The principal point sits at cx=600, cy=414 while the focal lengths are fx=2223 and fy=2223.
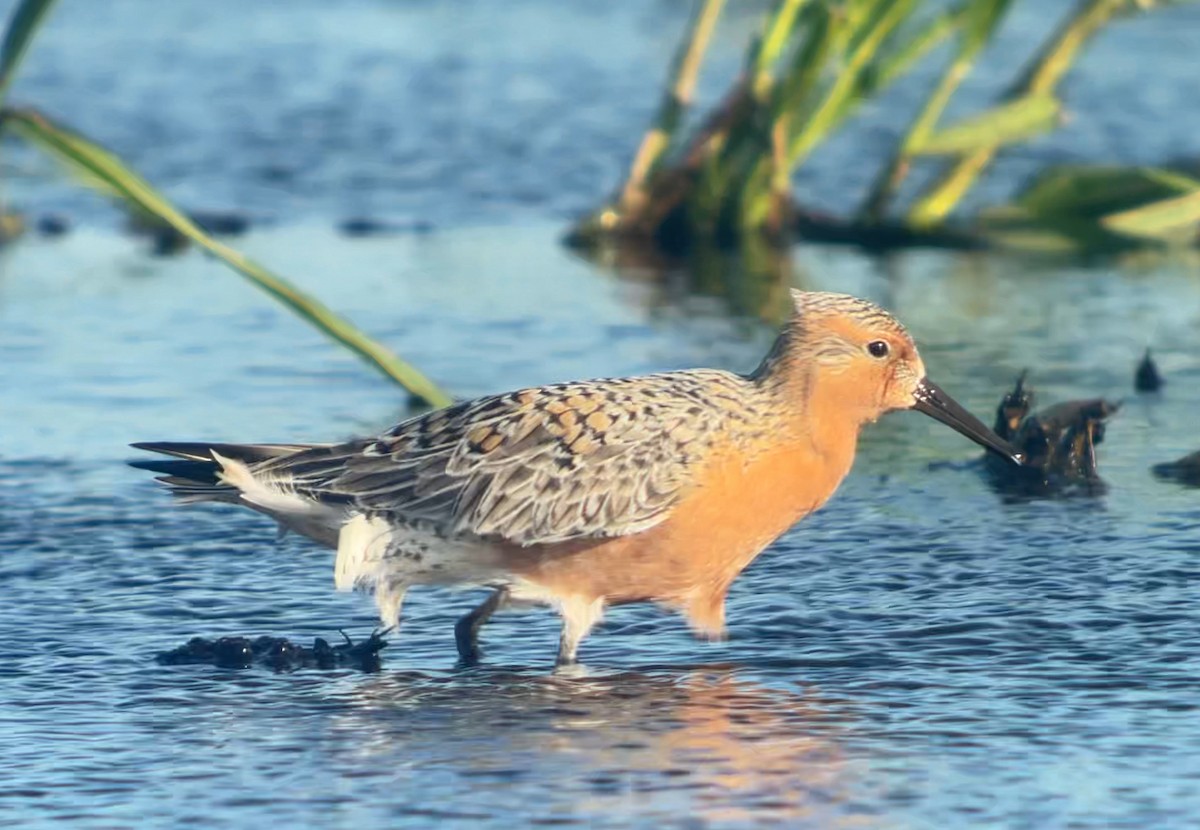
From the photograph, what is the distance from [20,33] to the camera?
8094 millimetres

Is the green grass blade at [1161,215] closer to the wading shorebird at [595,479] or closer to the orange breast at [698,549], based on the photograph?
the wading shorebird at [595,479]

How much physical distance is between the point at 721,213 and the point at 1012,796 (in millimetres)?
7148

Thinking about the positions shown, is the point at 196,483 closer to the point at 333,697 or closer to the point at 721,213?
the point at 333,697

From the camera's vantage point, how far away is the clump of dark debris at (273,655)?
6.35 meters

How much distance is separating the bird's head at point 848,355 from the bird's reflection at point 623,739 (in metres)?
0.94

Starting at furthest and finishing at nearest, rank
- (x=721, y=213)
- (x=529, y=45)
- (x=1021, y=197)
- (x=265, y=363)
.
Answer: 1. (x=529, y=45)
2. (x=721, y=213)
3. (x=1021, y=197)
4. (x=265, y=363)

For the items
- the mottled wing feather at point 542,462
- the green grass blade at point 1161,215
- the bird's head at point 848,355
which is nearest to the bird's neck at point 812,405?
the bird's head at point 848,355

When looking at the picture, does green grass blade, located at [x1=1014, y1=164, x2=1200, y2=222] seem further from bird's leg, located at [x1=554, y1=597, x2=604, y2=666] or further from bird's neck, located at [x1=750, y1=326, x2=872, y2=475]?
bird's leg, located at [x1=554, y1=597, x2=604, y2=666]

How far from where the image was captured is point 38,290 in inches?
451

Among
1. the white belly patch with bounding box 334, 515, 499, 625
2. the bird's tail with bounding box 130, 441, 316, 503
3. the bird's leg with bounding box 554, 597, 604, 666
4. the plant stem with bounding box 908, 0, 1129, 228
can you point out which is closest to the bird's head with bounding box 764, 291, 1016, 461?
the bird's leg with bounding box 554, 597, 604, 666

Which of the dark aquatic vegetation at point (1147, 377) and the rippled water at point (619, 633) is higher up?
the dark aquatic vegetation at point (1147, 377)

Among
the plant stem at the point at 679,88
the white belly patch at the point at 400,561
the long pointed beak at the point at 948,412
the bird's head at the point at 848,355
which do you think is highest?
the plant stem at the point at 679,88

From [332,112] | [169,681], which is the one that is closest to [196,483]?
[169,681]

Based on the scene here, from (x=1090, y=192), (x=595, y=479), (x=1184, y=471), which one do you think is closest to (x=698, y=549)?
(x=595, y=479)
